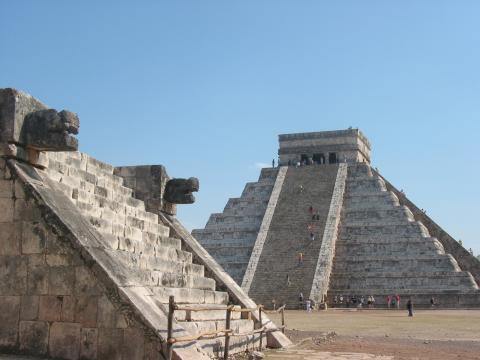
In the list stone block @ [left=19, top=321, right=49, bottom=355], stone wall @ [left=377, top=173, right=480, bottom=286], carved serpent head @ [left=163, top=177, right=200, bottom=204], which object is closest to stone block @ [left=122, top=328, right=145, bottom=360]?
stone block @ [left=19, top=321, right=49, bottom=355]

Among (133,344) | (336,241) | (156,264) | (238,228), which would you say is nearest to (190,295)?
(156,264)

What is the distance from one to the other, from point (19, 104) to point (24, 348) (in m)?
2.91

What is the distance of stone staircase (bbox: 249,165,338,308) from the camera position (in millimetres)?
35500

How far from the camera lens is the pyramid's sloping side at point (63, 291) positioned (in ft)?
23.4

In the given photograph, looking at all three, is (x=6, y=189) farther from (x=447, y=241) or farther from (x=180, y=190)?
(x=447, y=241)

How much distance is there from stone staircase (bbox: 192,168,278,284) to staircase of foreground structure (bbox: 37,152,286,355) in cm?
2690

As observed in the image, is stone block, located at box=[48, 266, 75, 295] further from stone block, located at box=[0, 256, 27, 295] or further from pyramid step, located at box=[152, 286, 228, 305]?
pyramid step, located at box=[152, 286, 228, 305]

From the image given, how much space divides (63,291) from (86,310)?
371 mm

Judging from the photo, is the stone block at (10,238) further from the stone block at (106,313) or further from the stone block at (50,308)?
the stone block at (106,313)

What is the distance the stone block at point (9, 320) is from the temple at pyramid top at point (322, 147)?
42523 mm

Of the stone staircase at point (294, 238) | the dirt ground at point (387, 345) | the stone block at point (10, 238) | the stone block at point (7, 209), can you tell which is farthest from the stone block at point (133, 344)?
the stone staircase at point (294, 238)

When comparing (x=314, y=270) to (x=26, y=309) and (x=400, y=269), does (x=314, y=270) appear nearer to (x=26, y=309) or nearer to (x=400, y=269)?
(x=400, y=269)

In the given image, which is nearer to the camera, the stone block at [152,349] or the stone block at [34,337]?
the stone block at [152,349]

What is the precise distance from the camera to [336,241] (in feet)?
131
